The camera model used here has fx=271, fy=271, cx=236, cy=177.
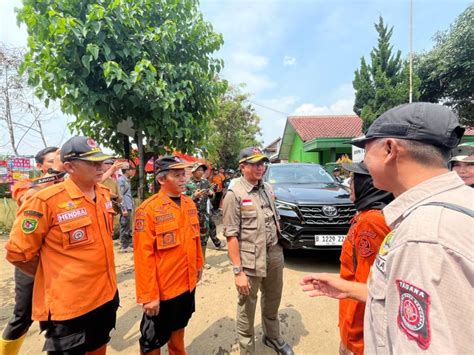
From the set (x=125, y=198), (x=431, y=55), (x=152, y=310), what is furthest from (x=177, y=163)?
(x=431, y=55)

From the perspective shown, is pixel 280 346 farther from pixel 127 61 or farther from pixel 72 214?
pixel 127 61

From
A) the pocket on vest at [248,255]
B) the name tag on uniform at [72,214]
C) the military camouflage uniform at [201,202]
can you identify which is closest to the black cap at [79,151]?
the name tag on uniform at [72,214]

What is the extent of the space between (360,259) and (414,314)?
95cm

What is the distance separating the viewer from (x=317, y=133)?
2345cm

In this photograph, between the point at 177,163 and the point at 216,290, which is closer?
the point at 177,163

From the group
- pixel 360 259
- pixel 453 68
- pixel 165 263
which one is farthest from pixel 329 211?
pixel 453 68

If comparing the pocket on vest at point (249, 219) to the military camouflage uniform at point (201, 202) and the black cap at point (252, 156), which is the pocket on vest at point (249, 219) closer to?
the black cap at point (252, 156)

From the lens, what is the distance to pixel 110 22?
3340mm

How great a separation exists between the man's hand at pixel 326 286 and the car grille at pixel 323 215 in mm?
2937

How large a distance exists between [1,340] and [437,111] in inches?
134

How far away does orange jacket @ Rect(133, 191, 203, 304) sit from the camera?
2.08 meters

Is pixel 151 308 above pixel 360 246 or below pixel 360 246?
below

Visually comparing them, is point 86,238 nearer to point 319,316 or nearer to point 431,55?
point 319,316

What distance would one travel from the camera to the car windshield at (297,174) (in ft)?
18.7
